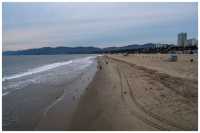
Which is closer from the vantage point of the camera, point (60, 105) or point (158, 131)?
point (158, 131)

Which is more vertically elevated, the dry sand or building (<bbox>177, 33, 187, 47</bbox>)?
building (<bbox>177, 33, 187, 47</bbox>)

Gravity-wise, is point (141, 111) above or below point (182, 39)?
below

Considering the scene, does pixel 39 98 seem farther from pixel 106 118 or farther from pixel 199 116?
pixel 199 116

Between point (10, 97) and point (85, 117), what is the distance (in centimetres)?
554

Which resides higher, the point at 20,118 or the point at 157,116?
the point at 157,116

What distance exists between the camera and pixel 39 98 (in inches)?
360

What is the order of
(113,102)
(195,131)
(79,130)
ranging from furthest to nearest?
(113,102)
(79,130)
(195,131)

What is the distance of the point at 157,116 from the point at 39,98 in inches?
240

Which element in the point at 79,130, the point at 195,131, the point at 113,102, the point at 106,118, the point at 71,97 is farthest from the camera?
the point at 71,97

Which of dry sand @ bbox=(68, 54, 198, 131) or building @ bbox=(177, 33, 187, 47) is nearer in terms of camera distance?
dry sand @ bbox=(68, 54, 198, 131)

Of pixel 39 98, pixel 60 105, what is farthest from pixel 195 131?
pixel 39 98

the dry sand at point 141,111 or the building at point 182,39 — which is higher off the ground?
the building at point 182,39

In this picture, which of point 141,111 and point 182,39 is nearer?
point 141,111

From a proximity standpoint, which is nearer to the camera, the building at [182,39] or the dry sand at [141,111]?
the dry sand at [141,111]
